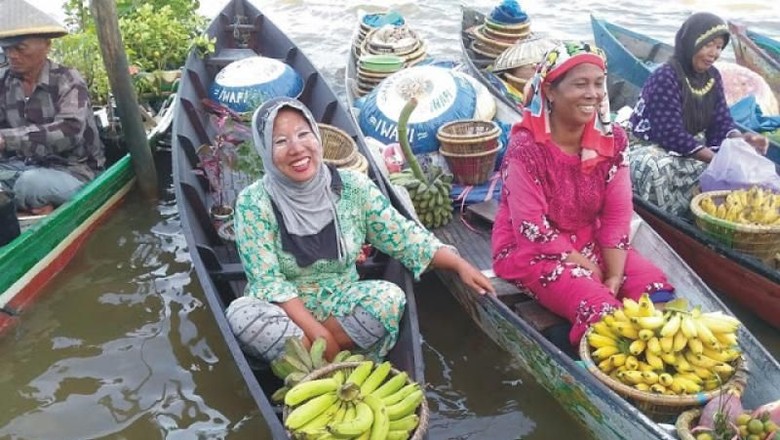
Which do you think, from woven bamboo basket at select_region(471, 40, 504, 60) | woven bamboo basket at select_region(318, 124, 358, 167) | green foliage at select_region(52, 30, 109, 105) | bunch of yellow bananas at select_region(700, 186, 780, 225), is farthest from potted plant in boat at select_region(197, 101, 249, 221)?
woven bamboo basket at select_region(471, 40, 504, 60)

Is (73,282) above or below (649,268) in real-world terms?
below

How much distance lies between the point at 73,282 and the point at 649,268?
3.92m

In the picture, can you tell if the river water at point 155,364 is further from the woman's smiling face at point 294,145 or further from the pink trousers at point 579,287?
the woman's smiling face at point 294,145

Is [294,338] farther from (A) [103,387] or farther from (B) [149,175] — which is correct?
(B) [149,175]

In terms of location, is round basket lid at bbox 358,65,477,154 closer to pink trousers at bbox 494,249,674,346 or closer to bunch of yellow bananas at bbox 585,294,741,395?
pink trousers at bbox 494,249,674,346

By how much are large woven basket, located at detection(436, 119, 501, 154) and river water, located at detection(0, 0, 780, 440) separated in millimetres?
1010

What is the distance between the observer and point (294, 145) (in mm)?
3184

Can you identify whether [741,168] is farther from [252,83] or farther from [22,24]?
[22,24]

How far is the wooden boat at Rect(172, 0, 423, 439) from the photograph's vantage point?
10.8 ft

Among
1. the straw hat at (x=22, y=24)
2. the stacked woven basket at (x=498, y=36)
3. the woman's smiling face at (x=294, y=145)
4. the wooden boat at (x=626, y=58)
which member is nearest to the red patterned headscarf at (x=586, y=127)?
the woman's smiling face at (x=294, y=145)

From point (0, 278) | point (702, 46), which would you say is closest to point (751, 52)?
point (702, 46)

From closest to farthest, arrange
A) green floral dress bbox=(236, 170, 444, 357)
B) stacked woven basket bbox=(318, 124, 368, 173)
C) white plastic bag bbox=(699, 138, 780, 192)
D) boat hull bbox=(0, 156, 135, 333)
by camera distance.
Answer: green floral dress bbox=(236, 170, 444, 357), boat hull bbox=(0, 156, 135, 333), white plastic bag bbox=(699, 138, 780, 192), stacked woven basket bbox=(318, 124, 368, 173)

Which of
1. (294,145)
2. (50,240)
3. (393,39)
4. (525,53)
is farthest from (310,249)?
(393,39)

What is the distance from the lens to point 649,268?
3.84 metres
